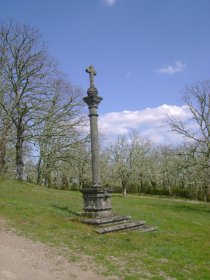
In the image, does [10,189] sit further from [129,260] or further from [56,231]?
[129,260]

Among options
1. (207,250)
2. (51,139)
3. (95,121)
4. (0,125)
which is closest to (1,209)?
(95,121)

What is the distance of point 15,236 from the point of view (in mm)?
10180

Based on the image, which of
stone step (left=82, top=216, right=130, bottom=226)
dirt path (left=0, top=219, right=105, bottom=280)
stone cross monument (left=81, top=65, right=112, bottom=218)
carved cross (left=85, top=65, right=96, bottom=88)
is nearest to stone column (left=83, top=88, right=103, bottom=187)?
stone cross monument (left=81, top=65, right=112, bottom=218)

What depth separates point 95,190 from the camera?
13578 mm

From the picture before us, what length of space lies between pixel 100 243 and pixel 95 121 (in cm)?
586

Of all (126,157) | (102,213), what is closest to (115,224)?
(102,213)

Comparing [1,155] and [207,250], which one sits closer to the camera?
[207,250]

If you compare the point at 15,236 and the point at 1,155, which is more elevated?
the point at 1,155

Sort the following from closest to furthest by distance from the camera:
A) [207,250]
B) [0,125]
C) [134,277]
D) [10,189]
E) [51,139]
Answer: [134,277] → [207,250] → [10,189] → [0,125] → [51,139]

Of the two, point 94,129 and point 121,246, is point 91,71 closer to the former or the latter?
point 94,129

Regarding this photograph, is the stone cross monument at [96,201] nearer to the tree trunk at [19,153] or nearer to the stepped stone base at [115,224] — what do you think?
the stepped stone base at [115,224]

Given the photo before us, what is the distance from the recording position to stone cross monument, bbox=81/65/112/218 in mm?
13539

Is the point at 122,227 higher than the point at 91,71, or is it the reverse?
the point at 91,71

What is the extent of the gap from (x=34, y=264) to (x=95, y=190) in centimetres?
596
